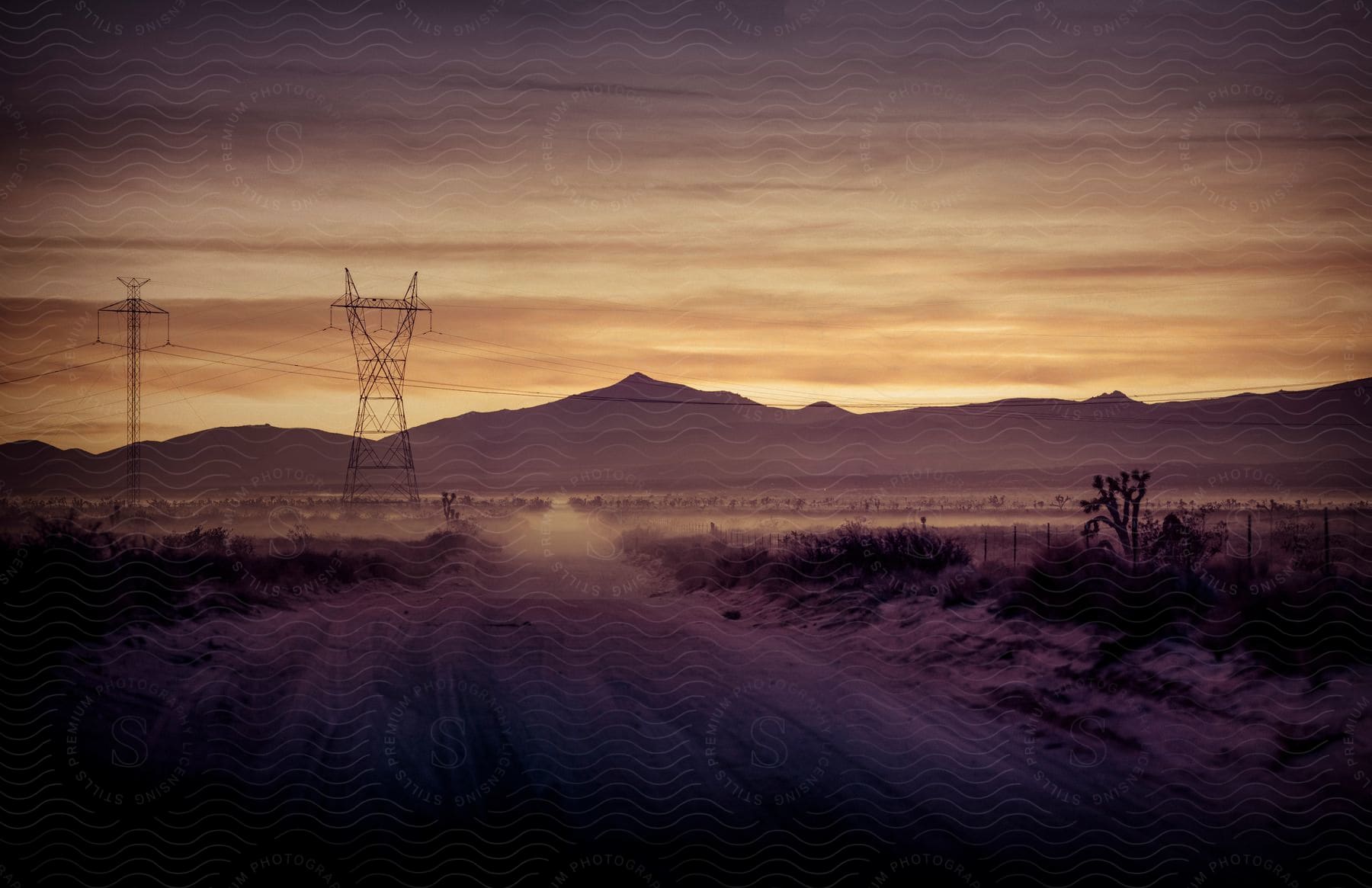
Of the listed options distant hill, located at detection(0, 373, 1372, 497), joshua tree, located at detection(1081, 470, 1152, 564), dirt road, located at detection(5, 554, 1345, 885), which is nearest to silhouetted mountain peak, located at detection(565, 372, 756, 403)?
distant hill, located at detection(0, 373, 1372, 497)

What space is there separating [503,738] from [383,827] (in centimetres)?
143

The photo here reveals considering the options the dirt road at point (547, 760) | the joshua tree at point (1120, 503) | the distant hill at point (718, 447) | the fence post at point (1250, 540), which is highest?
the distant hill at point (718, 447)

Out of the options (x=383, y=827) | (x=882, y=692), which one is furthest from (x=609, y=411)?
(x=383, y=827)

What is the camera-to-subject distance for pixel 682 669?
1150 cm

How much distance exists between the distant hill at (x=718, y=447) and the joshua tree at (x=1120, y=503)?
28cm

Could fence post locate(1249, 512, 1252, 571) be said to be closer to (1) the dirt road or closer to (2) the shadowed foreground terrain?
(2) the shadowed foreground terrain

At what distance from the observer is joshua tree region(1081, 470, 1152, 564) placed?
1477 centimetres

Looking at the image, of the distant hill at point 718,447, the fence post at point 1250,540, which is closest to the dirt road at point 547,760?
the distant hill at point 718,447

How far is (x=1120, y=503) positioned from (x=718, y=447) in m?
6.00

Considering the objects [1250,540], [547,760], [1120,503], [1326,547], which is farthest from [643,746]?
[1250,540]

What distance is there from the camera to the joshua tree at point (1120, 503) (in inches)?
581

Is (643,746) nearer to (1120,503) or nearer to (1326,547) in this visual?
(1120,503)

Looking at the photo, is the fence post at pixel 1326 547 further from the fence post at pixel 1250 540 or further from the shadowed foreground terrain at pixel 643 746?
the shadowed foreground terrain at pixel 643 746

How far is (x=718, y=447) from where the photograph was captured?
45.6 ft
